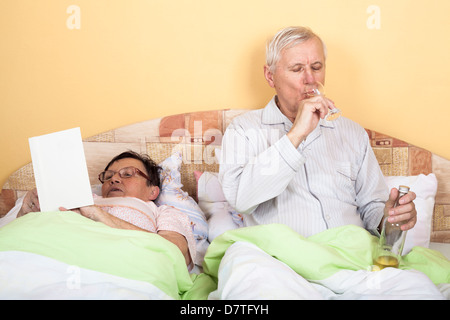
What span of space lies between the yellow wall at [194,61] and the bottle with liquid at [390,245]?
0.68 metres

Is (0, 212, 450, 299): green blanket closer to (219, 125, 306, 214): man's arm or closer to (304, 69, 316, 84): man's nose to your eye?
(219, 125, 306, 214): man's arm

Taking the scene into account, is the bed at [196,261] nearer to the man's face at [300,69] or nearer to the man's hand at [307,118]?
the man's hand at [307,118]

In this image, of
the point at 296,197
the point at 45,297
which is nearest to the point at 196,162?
the point at 296,197

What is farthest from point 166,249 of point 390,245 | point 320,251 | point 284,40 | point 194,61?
point 194,61

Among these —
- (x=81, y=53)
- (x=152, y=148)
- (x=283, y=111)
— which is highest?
(x=81, y=53)

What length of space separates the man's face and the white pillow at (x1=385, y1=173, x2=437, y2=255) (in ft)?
1.80

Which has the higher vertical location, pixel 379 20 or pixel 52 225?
pixel 379 20

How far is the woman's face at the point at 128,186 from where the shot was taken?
65.9 inches

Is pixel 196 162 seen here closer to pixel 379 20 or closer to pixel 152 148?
pixel 152 148

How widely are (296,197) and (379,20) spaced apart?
2.90 feet

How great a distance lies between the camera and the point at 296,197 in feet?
4.75

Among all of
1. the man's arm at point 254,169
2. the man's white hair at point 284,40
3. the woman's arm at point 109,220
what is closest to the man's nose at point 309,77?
the man's white hair at point 284,40

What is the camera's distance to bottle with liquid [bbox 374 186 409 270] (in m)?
1.27
